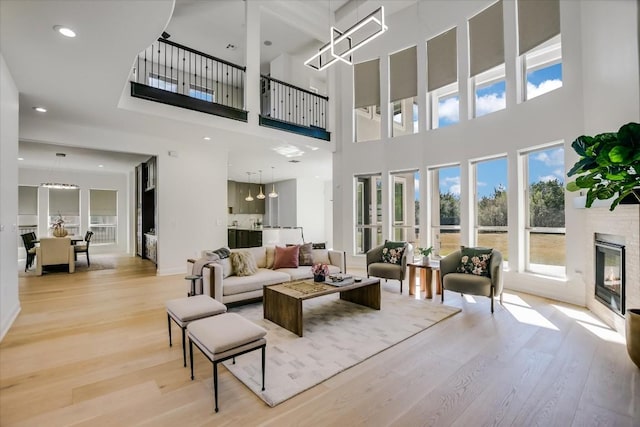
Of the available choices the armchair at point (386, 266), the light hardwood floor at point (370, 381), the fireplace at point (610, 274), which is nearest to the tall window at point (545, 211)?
the fireplace at point (610, 274)

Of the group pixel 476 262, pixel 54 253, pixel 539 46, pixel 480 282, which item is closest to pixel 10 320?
pixel 54 253

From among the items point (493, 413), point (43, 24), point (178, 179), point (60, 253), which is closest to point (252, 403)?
point (493, 413)

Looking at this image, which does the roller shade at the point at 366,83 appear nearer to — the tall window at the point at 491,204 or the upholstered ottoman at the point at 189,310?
the tall window at the point at 491,204

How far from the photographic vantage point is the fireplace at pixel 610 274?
337 centimetres

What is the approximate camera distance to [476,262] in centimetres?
439

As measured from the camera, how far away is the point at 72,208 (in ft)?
34.2

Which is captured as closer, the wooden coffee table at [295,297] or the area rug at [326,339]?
the area rug at [326,339]

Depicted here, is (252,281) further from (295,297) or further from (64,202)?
(64,202)

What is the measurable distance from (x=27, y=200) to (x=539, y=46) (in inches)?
546

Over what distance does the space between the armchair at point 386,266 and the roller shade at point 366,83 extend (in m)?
3.89

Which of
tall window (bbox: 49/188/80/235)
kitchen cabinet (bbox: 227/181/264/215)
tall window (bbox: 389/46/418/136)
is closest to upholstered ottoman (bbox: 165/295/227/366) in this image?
tall window (bbox: 389/46/418/136)

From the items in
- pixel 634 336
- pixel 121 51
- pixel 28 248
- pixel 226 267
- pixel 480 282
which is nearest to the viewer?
pixel 634 336

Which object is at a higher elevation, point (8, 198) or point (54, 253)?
point (8, 198)

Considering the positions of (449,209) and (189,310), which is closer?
(189,310)
